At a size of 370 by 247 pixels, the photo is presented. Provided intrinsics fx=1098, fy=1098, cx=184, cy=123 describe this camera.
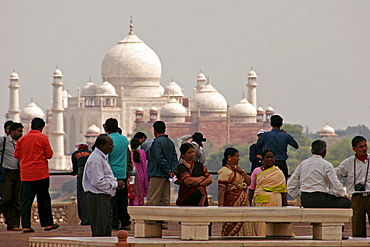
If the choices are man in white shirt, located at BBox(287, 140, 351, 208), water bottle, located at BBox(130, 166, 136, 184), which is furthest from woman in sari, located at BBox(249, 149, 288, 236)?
water bottle, located at BBox(130, 166, 136, 184)

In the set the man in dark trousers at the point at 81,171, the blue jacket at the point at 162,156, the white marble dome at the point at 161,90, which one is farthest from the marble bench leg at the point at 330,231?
the white marble dome at the point at 161,90

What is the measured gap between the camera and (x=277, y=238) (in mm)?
7570

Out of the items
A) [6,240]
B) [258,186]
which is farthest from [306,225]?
[6,240]

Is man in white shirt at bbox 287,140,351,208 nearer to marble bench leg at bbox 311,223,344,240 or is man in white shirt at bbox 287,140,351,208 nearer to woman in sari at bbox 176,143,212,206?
marble bench leg at bbox 311,223,344,240

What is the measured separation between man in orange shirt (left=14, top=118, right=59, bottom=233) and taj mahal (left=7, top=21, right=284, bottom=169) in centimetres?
4970

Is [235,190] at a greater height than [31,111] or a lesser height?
lesser

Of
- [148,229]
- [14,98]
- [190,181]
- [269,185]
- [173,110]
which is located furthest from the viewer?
[14,98]

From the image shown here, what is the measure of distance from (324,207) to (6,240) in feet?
8.79

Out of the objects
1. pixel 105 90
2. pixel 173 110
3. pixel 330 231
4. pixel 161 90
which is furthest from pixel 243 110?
pixel 330 231

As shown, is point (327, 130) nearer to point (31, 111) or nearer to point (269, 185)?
point (31, 111)

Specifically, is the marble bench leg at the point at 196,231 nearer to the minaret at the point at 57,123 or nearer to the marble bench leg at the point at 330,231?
the marble bench leg at the point at 330,231

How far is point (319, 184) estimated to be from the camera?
25.4 ft

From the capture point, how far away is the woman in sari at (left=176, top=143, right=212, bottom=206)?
8.01 meters

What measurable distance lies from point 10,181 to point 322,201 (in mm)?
3062
